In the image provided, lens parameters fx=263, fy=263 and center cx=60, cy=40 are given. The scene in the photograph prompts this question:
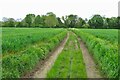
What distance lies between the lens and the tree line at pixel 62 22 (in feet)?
358

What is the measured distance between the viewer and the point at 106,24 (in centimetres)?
11338

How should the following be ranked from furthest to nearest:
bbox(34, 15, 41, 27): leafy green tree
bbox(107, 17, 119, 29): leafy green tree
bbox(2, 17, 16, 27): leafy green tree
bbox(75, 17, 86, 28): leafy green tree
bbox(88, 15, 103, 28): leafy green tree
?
bbox(75, 17, 86, 28): leafy green tree < bbox(34, 15, 41, 27): leafy green tree < bbox(88, 15, 103, 28): leafy green tree < bbox(107, 17, 119, 29): leafy green tree < bbox(2, 17, 16, 27): leafy green tree

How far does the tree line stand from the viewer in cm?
10919

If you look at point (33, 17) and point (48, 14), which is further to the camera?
point (48, 14)

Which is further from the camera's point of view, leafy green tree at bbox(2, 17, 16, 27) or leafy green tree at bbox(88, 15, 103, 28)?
leafy green tree at bbox(88, 15, 103, 28)

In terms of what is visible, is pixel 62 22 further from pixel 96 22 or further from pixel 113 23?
pixel 113 23

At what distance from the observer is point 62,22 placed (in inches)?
5212

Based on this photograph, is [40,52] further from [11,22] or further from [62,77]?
[11,22]

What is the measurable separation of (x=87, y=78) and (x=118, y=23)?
9592 centimetres

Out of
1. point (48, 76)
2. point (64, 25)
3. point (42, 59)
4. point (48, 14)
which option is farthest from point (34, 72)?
point (48, 14)

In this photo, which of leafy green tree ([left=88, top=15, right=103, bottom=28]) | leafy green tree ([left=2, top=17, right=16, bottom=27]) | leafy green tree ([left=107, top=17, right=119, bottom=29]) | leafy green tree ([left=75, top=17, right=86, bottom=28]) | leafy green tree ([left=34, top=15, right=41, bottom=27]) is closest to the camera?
leafy green tree ([left=2, top=17, right=16, bottom=27])

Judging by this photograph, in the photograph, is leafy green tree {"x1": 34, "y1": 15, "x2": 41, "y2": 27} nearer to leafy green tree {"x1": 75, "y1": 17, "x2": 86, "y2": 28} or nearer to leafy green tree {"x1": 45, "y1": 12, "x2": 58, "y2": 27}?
leafy green tree {"x1": 45, "y1": 12, "x2": 58, "y2": 27}

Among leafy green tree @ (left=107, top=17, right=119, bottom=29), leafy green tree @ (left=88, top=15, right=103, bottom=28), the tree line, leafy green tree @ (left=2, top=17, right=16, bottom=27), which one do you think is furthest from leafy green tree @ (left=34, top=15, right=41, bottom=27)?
leafy green tree @ (left=107, top=17, right=119, bottom=29)

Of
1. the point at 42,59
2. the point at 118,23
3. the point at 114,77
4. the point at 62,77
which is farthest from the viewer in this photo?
the point at 118,23
